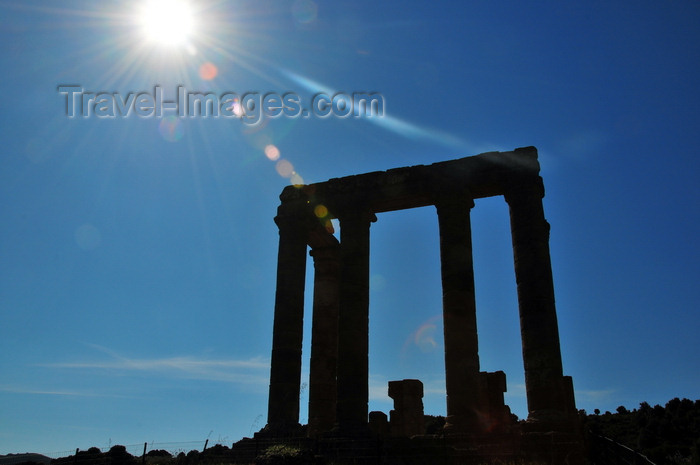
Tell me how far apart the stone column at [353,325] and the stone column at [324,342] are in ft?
12.2

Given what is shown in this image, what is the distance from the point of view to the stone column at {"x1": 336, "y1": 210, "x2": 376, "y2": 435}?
2048cm

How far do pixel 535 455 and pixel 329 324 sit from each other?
11.9m

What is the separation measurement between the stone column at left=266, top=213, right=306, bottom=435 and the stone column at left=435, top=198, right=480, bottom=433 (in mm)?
6211

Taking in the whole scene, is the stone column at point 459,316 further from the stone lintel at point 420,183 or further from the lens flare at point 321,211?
the lens flare at point 321,211

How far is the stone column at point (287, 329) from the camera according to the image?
21875 mm

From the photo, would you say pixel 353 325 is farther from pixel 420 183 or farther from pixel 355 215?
pixel 420 183

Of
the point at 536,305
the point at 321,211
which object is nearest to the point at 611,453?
the point at 536,305

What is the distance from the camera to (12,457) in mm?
32781

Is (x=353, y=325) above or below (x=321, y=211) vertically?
below

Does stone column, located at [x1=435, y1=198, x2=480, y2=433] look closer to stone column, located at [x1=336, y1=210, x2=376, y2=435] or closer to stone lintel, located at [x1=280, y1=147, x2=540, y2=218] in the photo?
stone lintel, located at [x1=280, y1=147, x2=540, y2=218]

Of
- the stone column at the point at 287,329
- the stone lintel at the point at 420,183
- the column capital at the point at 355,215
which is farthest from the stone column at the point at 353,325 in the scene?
the stone column at the point at 287,329

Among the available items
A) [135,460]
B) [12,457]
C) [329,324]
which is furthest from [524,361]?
[12,457]

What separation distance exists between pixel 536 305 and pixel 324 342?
33.8ft

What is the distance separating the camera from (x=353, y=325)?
21.8 metres
